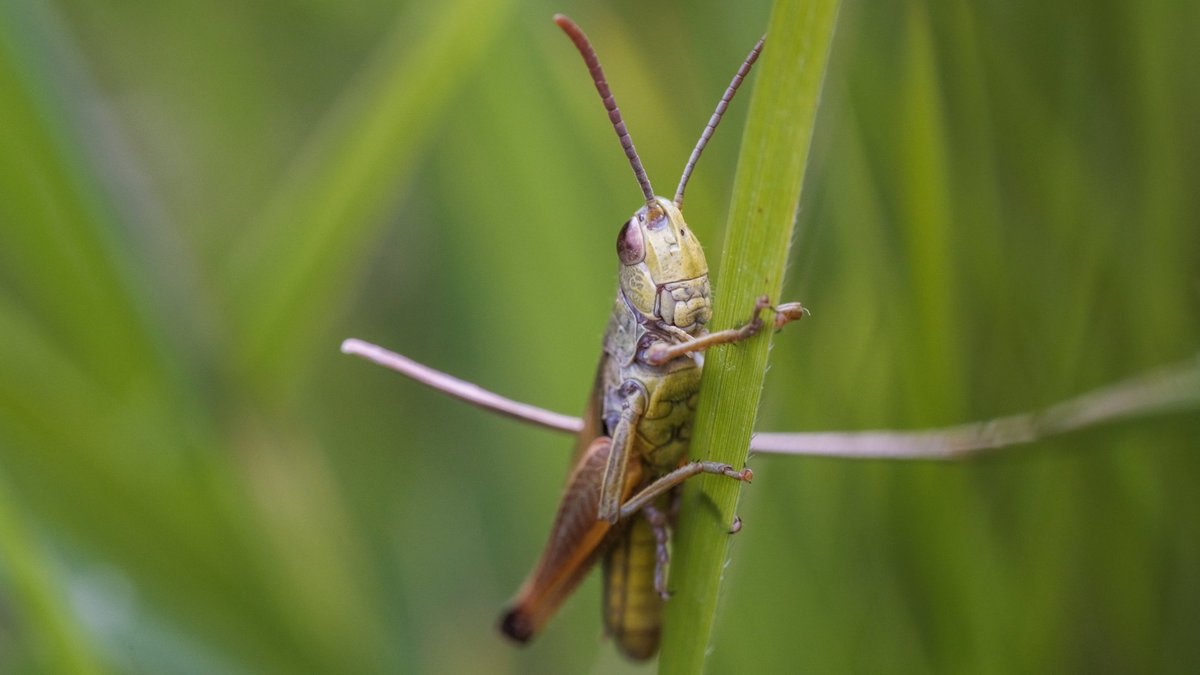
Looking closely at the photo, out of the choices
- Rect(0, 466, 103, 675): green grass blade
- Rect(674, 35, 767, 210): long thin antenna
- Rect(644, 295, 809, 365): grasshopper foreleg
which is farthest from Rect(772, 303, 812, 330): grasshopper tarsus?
Rect(0, 466, 103, 675): green grass blade

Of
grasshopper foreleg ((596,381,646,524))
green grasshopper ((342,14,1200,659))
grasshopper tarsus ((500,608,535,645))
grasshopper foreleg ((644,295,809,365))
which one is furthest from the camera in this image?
grasshopper tarsus ((500,608,535,645))

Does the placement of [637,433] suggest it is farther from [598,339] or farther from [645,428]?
[598,339]

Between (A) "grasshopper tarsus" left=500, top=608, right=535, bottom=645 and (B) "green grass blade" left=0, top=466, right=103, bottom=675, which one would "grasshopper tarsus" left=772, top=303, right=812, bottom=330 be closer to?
(A) "grasshopper tarsus" left=500, top=608, right=535, bottom=645

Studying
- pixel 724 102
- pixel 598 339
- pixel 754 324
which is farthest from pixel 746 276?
pixel 598 339

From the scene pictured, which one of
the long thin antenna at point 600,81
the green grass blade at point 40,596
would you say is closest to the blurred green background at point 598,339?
the green grass blade at point 40,596

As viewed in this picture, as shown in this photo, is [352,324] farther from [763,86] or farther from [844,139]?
[763,86]

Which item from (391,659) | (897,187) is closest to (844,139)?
(897,187)
